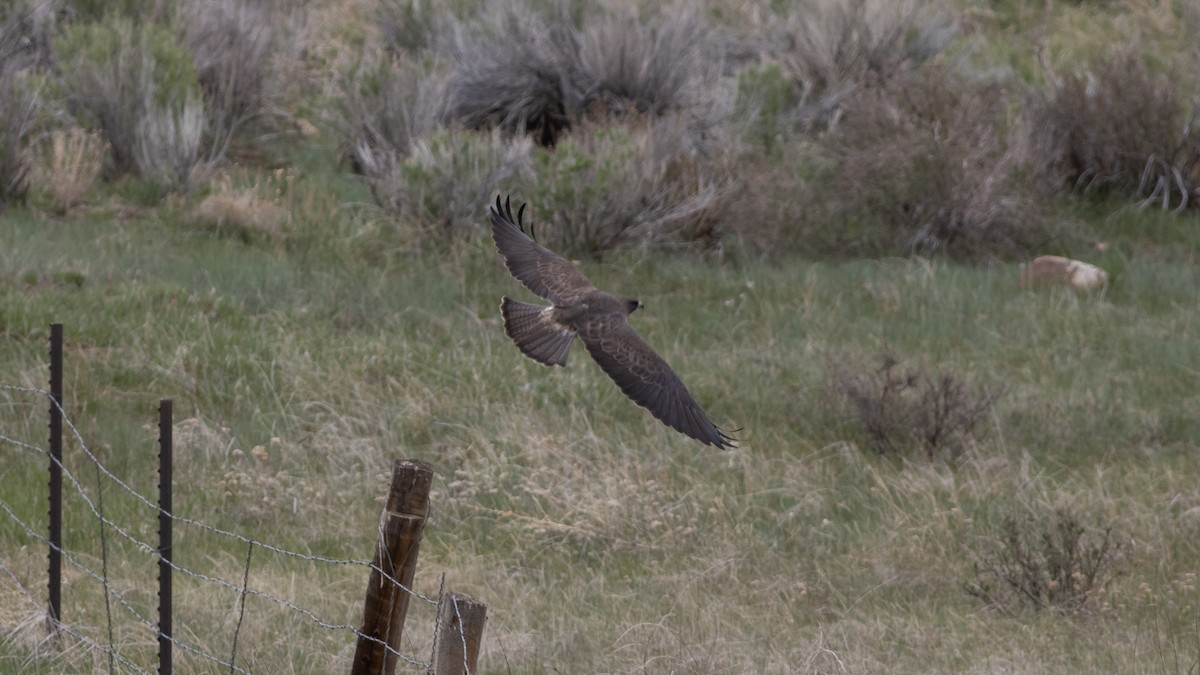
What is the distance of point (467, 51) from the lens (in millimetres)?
16703

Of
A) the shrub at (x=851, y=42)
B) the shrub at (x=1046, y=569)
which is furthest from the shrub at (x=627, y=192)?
the shrub at (x=1046, y=569)

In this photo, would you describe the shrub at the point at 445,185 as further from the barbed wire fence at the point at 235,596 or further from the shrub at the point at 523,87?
the barbed wire fence at the point at 235,596

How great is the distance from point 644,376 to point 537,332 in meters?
0.64

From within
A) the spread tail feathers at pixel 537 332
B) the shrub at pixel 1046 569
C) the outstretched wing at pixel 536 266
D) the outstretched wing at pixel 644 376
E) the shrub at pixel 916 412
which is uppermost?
the outstretched wing at pixel 644 376

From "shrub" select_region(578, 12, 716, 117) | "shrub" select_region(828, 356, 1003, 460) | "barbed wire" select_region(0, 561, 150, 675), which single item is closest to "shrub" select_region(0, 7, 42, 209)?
"shrub" select_region(578, 12, 716, 117)

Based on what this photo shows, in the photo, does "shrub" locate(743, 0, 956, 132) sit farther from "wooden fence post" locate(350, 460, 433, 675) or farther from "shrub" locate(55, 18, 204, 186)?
"wooden fence post" locate(350, 460, 433, 675)

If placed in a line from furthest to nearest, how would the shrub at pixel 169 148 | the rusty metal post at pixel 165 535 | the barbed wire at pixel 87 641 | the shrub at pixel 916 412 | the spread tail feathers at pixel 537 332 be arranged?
the shrub at pixel 169 148 < the shrub at pixel 916 412 < the spread tail feathers at pixel 537 332 < the barbed wire at pixel 87 641 < the rusty metal post at pixel 165 535

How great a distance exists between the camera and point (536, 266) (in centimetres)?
741

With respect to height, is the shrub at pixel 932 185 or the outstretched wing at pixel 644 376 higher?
the outstretched wing at pixel 644 376

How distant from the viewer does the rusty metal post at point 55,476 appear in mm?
5406

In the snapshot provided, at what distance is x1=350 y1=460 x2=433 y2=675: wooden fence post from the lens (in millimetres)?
4078

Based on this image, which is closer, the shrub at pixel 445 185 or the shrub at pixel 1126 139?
the shrub at pixel 445 185

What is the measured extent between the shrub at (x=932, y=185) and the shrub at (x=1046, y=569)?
21.3 ft

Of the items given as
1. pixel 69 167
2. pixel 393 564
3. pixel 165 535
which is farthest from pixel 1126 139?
pixel 393 564
